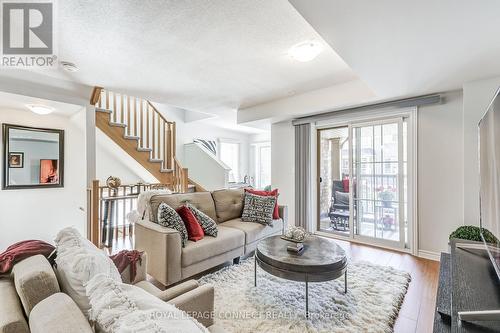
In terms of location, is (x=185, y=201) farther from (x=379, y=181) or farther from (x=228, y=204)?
(x=379, y=181)

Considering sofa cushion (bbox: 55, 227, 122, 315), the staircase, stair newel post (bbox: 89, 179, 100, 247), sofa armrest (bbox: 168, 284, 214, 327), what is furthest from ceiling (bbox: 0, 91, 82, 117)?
sofa armrest (bbox: 168, 284, 214, 327)

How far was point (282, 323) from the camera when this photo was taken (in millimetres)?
1827

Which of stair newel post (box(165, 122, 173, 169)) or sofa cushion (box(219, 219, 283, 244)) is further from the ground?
stair newel post (box(165, 122, 173, 169))

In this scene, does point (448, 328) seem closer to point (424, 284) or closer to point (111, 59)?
point (424, 284)

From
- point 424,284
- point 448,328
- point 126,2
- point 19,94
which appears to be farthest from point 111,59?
point 424,284

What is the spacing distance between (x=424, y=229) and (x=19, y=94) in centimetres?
549

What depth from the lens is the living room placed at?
123 centimetres

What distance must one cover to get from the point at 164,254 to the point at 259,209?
1.48 metres

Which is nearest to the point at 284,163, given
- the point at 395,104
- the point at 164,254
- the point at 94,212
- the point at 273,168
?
the point at 273,168

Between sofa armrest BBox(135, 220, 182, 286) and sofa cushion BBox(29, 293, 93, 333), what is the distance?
4.71ft

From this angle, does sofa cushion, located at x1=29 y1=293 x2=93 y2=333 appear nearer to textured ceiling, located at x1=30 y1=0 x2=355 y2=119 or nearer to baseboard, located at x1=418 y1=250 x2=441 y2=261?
textured ceiling, located at x1=30 y1=0 x2=355 y2=119

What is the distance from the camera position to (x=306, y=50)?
7.70ft

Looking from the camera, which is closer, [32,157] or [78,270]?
[78,270]

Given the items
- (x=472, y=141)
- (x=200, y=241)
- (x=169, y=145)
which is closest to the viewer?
(x=200, y=241)
